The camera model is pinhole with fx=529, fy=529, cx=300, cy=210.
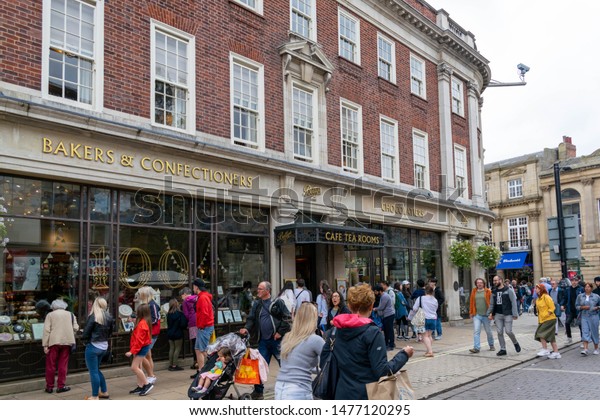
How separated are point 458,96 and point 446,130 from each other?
8.05 ft

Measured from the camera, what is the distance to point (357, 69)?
16844 mm

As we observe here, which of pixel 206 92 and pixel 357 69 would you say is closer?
pixel 206 92

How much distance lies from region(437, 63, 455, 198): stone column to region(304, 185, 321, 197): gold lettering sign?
7.83 meters

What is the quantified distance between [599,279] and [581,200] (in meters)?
35.9

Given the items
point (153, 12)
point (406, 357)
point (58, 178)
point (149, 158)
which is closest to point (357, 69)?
point (153, 12)

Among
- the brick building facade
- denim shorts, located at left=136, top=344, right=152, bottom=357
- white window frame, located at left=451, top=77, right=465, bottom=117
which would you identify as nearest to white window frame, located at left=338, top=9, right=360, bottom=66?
the brick building facade

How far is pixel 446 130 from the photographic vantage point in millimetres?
20969

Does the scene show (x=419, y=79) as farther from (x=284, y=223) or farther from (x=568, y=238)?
(x=284, y=223)

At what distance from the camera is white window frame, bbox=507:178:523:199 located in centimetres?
4981

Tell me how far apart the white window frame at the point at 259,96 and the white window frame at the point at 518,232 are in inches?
Answer: 1639

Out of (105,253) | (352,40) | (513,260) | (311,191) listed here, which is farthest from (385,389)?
(513,260)

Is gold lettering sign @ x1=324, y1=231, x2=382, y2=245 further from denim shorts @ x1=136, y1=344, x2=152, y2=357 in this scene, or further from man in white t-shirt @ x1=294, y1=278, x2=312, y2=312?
denim shorts @ x1=136, y1=344, x2=152, y2=357

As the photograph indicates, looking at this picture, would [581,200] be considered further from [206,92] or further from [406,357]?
[406,357]

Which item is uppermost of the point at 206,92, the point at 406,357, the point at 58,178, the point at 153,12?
the point at 153,12
